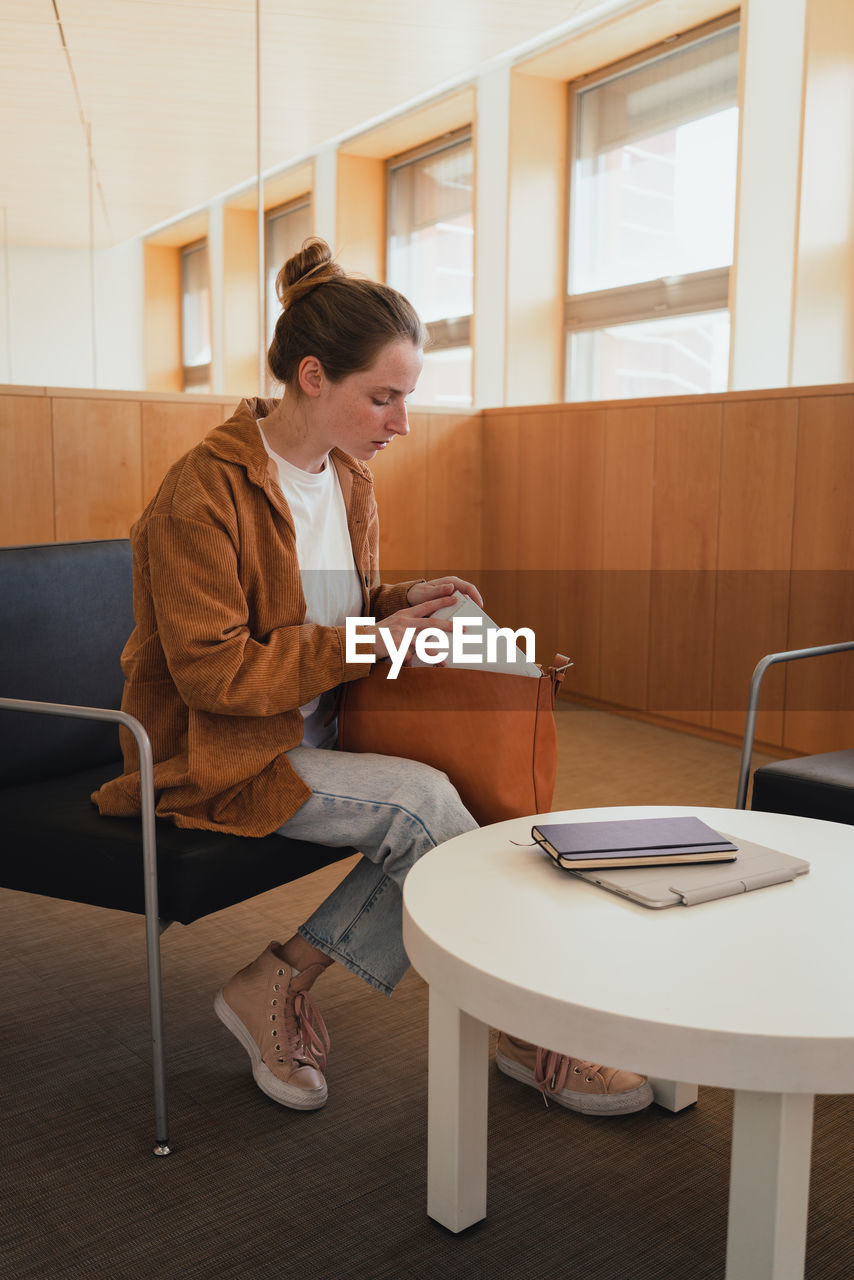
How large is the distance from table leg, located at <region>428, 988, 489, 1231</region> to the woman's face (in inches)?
34.1

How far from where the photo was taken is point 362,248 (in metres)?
7.10

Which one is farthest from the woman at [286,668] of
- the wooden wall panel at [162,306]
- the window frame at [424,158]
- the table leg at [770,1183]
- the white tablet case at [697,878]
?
the wooden wall panel at [162,306]

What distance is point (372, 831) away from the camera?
158 centimetres

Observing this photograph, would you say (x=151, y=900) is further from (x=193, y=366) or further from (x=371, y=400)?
(x=193, y=366)

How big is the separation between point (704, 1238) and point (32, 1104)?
960 millimetres

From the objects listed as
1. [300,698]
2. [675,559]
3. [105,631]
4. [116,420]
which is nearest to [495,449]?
[675,559]

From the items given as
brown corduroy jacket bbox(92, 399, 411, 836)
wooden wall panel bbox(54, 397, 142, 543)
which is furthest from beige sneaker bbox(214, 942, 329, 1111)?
wooden wall panel bbox(54, 397, 142, 543)

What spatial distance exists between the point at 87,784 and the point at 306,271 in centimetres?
91

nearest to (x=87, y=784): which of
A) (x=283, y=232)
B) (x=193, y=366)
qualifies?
(x=283, y=232)

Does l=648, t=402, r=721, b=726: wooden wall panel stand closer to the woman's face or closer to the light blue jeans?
the woman's face

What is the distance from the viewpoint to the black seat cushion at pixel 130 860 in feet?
4.96

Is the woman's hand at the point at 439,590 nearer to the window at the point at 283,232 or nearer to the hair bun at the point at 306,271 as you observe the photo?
the hair bun at the point at 306,271

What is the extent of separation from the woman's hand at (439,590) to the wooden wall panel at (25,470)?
2.06 meters

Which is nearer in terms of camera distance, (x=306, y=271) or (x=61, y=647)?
(x=306, y=271)
